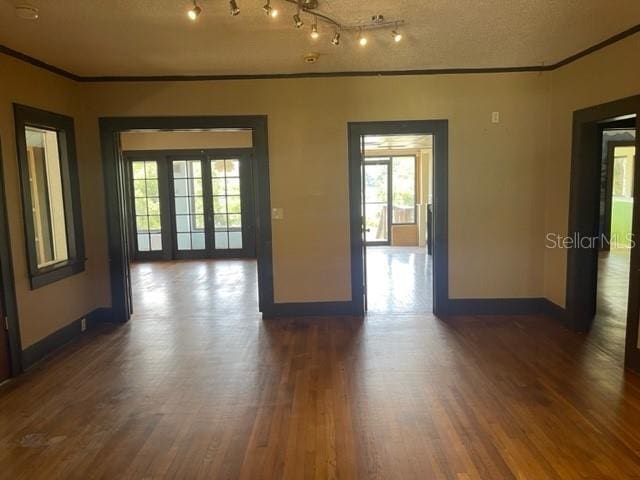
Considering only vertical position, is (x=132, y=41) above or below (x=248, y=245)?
above

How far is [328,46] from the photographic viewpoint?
3730 mm

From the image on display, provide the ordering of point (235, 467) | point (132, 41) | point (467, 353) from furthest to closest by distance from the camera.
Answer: point (467, 353) < point (132, 41) < point (235, 467)

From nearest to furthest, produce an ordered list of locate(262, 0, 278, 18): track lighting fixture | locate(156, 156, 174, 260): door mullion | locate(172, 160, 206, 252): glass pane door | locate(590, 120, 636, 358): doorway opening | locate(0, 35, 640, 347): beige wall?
locate(262, 0, 278, 18): track lighting fixture < locate(0, 35, 640, 347): beige wall < locate(590, 120, 636, 358): doorway opening < locate(156, 156, 174, 260): door mullion < locate(172, 160, 206, 252): glass pane door

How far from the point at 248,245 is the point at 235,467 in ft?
23.1

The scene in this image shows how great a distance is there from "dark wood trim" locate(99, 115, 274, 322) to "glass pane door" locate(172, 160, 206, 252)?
4.29 meters

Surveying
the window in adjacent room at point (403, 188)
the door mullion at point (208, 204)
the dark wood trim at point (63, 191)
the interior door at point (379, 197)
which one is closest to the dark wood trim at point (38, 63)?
the dark wood trim at point (63, 191)

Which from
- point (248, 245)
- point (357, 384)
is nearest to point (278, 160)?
point (357, 384)

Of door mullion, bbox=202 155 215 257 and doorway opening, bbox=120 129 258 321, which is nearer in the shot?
doorway opening, bbox=120 129 258 321

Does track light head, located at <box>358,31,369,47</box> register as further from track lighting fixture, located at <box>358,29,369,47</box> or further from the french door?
the french door

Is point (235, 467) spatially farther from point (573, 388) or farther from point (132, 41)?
point (132, 41)

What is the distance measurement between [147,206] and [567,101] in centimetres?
773

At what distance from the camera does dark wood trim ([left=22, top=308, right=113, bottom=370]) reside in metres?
3.75

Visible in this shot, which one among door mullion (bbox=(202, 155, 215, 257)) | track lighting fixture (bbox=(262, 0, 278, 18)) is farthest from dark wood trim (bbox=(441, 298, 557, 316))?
door mullion (bbox=(202, 155, 215, 257))

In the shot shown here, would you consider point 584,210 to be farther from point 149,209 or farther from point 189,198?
point 149,209
